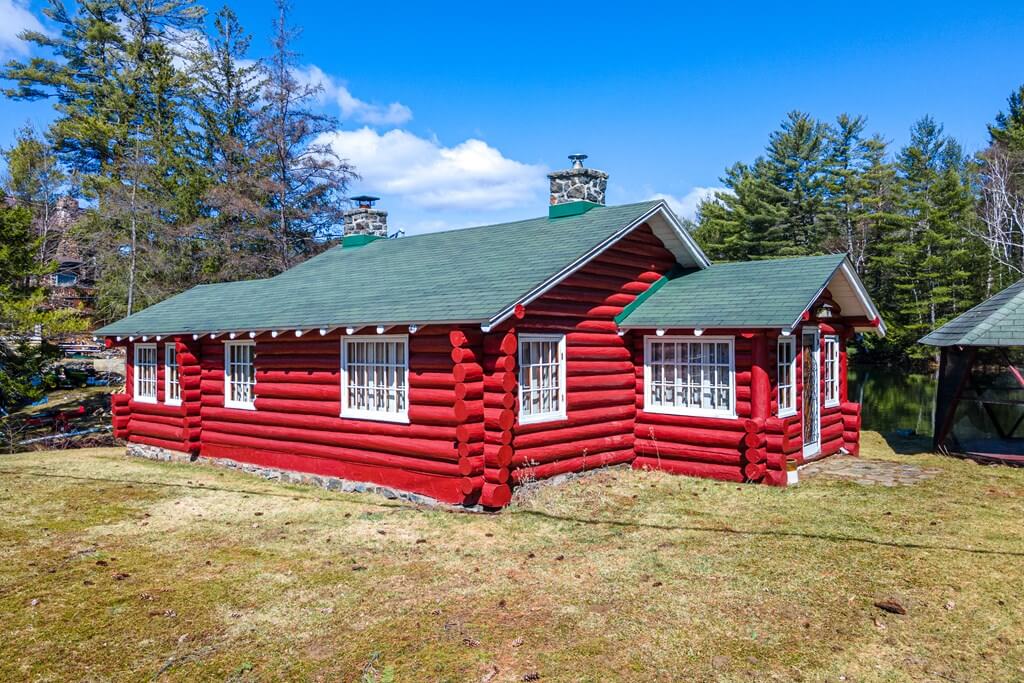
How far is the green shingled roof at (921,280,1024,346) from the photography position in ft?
42.9

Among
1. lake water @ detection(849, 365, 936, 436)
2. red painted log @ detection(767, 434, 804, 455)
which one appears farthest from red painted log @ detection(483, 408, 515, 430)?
lake water @ detection(849, 365, 936, 436)

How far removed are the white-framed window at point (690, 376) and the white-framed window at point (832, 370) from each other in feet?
11.7

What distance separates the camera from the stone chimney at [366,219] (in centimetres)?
1902

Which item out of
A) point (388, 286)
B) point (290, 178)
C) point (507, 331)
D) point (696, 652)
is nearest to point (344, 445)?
Result: point (388, 286)

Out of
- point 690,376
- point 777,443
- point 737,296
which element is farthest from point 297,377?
point 777,443

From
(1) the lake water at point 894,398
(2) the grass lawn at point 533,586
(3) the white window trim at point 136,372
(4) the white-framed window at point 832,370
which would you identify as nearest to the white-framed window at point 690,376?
(2) the grass lawn at point 533,586

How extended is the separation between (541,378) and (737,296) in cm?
379

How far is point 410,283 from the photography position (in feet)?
42.4

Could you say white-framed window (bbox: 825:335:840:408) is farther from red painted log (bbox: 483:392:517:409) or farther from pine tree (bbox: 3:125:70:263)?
pine tree (bbox: 3:125:70:263)

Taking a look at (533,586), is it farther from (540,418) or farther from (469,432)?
(540,418)

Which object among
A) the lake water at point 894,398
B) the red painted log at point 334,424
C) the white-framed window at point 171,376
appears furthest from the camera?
the lake water at point 894,398

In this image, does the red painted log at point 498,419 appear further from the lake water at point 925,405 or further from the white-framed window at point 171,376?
the lake water at point 925,405

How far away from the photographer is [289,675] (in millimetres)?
5387

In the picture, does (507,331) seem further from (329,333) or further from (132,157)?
(132,157)
